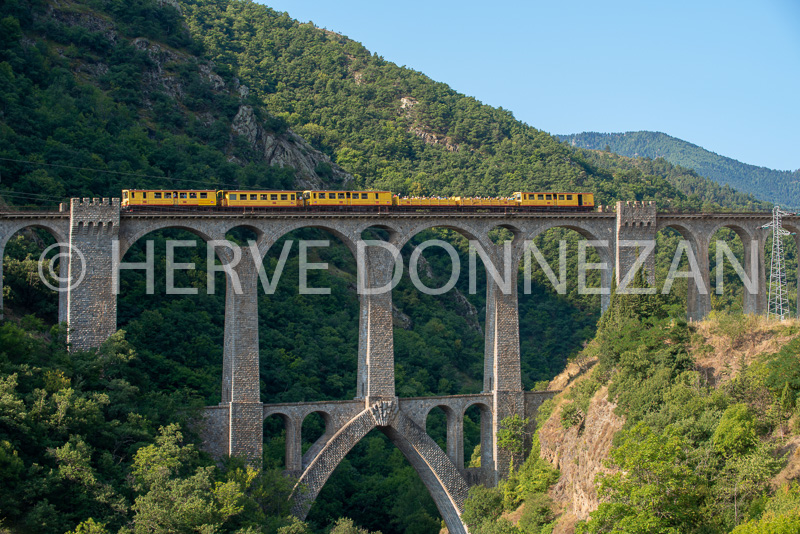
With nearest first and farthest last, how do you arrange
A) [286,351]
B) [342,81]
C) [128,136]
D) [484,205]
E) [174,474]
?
[174,474]
[484,205]
[286,351]
[128,136]
[342,81]

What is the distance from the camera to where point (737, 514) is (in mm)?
34094

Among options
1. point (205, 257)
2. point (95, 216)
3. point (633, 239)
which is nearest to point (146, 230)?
point (95, 216)

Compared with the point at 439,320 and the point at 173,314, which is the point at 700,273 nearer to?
the point at 439,320

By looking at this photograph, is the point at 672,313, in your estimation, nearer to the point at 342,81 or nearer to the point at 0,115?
the point at 0,115

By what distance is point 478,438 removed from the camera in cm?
6644

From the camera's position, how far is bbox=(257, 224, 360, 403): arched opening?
198 ft

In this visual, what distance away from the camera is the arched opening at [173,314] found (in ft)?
169

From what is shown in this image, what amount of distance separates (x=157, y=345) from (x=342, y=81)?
64.0 meters

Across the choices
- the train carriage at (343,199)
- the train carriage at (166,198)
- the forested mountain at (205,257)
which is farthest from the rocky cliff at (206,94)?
the train carriage at (166,198)

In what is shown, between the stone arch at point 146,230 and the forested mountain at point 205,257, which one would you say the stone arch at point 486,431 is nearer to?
the forested mountain at point 205,257

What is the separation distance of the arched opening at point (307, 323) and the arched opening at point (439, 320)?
4.22 metres

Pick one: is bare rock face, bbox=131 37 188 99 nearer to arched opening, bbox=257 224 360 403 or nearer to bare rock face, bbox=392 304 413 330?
arched opening, bbox=257 224 360 403

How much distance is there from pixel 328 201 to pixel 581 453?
1785 cm

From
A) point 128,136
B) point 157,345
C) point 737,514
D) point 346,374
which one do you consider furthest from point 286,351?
point 737,514
